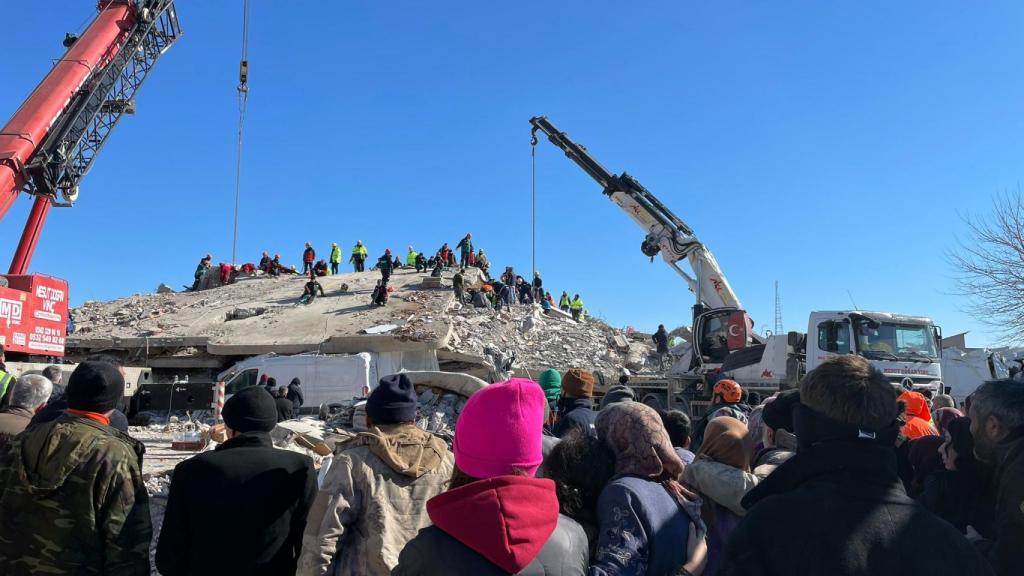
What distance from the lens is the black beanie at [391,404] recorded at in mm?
2928

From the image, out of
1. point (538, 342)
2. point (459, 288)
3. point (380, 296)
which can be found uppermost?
point (459, 288)

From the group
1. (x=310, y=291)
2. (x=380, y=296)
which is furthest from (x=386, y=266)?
(x=310, y=291)

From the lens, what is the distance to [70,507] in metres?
2.84

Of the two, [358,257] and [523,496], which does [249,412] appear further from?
[358,257]

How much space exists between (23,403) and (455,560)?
11.6 feet

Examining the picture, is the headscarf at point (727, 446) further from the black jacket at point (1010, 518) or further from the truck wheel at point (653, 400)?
the truck wheel at point (653, 400)

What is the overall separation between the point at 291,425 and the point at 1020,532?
7.73 m

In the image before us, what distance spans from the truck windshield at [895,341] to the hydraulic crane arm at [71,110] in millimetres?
19179

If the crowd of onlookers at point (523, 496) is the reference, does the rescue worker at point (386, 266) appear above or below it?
above

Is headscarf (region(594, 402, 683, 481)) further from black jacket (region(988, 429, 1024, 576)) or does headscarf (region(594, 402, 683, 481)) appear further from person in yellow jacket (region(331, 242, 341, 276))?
person in yellow jacket (region(331, 242, 341, 276))

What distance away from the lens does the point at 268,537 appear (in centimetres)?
286

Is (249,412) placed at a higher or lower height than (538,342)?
lower

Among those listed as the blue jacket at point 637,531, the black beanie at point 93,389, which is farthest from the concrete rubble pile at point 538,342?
the blue jacket at point 637,531

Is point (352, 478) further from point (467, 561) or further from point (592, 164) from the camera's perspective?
point (592, 164)
